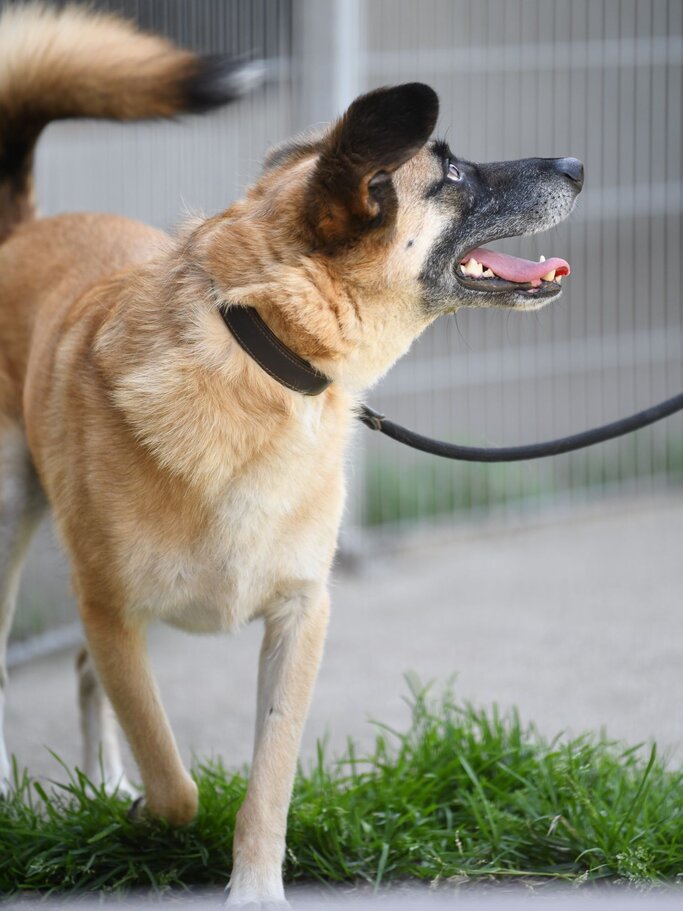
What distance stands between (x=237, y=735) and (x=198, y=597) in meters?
1.37

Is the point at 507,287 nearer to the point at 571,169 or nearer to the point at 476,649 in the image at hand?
the point at 571,169

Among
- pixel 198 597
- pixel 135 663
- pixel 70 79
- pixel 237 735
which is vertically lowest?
pixel 237 735

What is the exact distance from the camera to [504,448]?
3133 millimetres

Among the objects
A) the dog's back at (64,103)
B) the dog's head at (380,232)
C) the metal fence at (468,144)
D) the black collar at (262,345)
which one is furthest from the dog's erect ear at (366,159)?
the metal fence at (468,144)

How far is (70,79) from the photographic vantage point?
3.62 m

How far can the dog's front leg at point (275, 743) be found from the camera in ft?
8.68

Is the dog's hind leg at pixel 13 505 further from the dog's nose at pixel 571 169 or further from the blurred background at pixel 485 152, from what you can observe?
the dog's nose at pixel 571 169

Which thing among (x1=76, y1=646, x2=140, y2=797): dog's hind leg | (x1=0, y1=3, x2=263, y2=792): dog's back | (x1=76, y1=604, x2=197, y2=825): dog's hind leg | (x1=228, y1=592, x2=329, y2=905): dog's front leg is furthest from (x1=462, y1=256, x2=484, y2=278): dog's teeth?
(x1=76, y1=646, x2=140, y2=797): dog's hind leg

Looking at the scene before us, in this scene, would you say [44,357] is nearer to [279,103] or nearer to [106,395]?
[106,395]

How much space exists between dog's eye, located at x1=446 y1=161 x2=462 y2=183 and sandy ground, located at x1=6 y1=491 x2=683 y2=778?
1.73m

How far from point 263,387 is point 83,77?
1.54m

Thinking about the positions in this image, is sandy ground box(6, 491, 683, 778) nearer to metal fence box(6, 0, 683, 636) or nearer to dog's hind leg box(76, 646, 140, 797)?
dog's hind leg box(76, 646, 140, 797)

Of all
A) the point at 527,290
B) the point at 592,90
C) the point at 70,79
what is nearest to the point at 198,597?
the point at 527,290

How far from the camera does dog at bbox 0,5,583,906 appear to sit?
256cm
